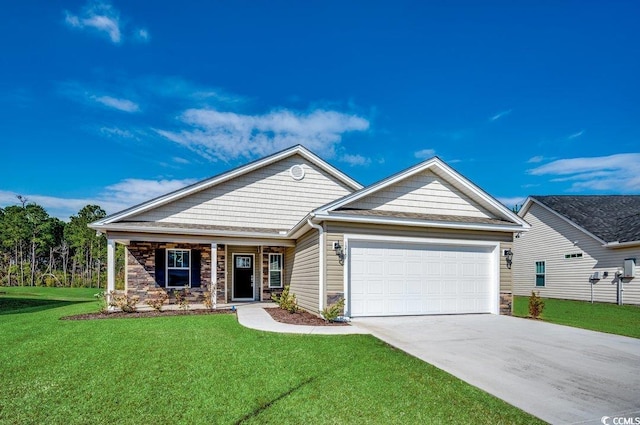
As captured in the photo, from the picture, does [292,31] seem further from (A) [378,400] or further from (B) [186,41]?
(A) [378,400]

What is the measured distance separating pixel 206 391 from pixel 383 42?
14589mm

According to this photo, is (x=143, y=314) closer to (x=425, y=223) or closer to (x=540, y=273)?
(x=425, y=223)

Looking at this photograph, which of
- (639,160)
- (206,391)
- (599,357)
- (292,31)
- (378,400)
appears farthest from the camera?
(639,160)

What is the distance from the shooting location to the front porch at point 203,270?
13.9m

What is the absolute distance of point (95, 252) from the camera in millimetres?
35062

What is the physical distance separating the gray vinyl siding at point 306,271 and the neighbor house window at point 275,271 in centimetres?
95

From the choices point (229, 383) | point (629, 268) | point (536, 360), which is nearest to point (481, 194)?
point (536, 360)

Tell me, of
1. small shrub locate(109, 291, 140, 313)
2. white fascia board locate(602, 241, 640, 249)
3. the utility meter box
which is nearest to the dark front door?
small shrub locate(109, 291, 140, 313)

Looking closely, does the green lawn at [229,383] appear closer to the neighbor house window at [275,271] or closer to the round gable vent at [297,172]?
the neighbor house window at [275,271]

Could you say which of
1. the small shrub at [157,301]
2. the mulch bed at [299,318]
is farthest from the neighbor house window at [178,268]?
the mulch bed at [299,318]

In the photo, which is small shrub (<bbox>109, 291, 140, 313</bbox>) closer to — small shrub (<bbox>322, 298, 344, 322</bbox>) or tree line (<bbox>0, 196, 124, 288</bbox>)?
small shrub (<bbox>322, 298, 344, 322</bbox>)

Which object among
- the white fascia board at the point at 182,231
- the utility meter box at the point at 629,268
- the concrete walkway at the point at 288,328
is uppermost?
the white fascia board at the point at 182,231

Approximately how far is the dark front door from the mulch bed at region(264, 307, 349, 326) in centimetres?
379

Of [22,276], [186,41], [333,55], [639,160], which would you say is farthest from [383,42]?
[22,276]
